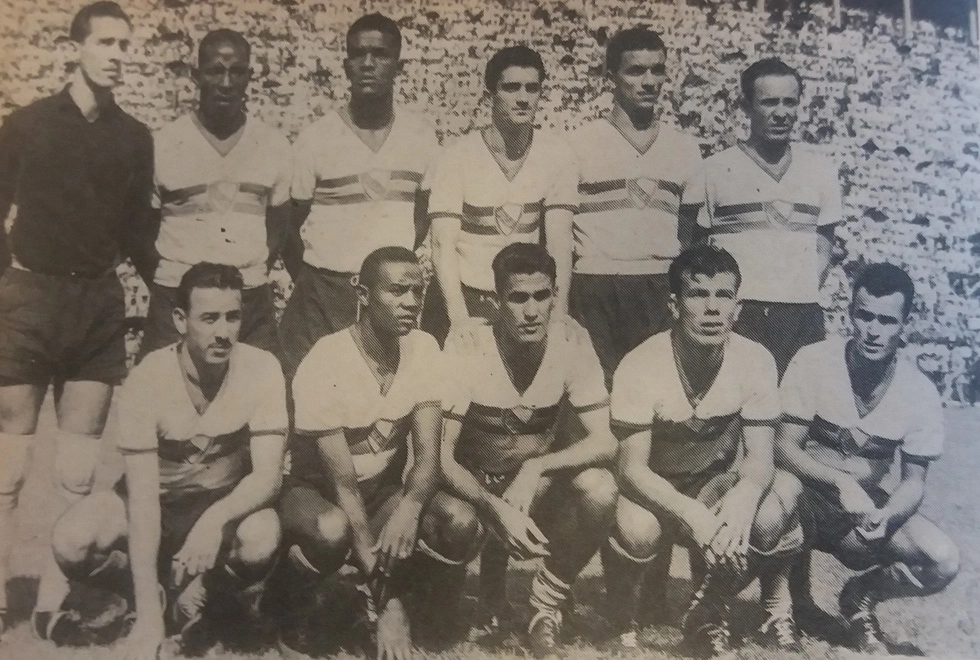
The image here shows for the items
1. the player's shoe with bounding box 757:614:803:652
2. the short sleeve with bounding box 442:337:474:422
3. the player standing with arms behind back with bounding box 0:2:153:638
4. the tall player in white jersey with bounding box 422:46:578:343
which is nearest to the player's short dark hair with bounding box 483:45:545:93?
the tall player in white jersey with bounding box 422:46:578:343

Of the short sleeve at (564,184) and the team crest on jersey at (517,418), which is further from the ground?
the short sleeve at (564,184)

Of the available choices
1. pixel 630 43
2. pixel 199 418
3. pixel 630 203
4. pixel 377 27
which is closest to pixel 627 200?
pixel 630 203

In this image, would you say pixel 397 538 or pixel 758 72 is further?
pixel 758 72

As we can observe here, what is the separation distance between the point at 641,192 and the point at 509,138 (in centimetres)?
21

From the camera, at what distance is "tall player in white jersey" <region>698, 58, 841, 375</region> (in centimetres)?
104

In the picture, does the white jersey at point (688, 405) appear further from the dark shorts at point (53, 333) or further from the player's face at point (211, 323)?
the dark shorts at point (53, 333)

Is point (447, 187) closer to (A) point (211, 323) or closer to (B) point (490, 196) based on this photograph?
(B) point (490, 196)

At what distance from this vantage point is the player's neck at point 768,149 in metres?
1.07

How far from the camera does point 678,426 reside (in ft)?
3.31

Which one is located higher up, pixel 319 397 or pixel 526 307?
pixel 526 307

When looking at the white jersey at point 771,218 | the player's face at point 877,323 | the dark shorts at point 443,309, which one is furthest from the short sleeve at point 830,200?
the dark shorts at point 443,309

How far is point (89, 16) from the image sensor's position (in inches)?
40.6

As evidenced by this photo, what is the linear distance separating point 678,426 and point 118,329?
2.69ft

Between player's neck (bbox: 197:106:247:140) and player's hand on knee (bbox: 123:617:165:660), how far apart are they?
692mm
